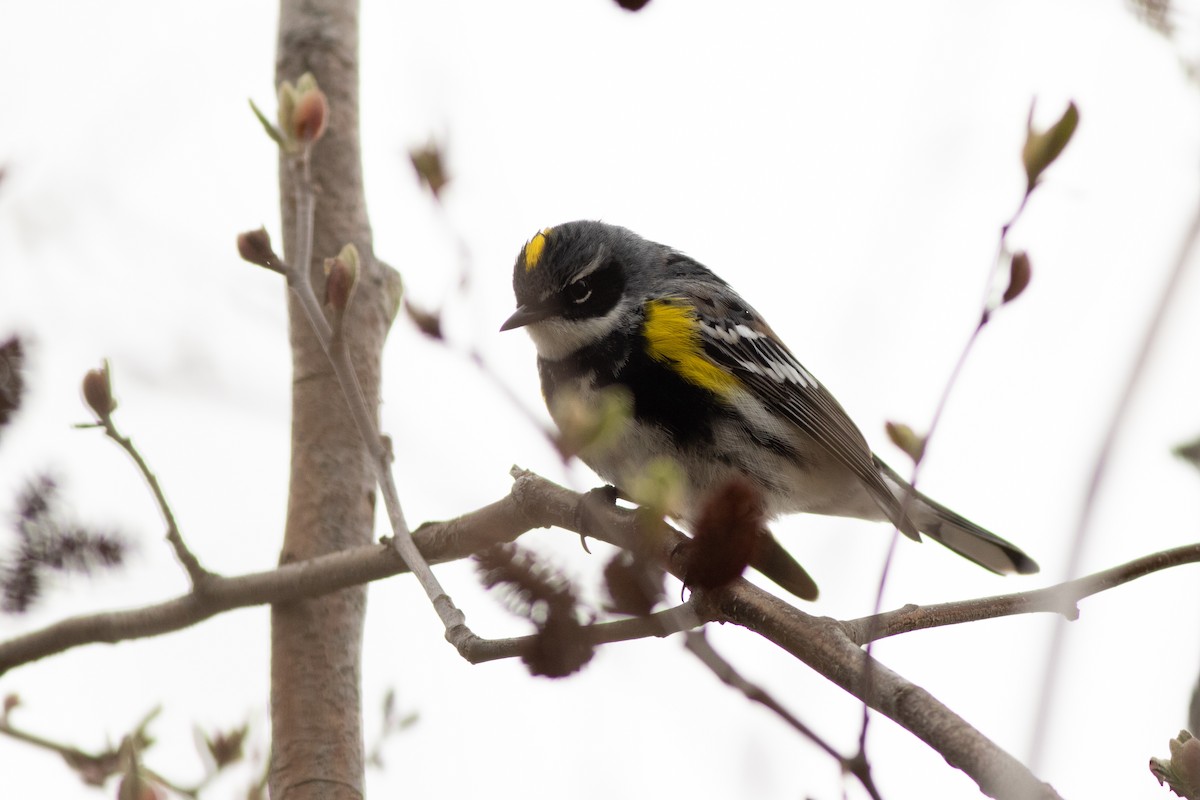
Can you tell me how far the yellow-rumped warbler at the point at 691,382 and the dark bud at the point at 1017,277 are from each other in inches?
84.4

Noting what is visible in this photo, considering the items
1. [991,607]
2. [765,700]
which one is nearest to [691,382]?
[991,607]

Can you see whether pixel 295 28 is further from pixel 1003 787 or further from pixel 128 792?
pixel 1003 787

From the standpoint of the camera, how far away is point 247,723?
11.6 ft

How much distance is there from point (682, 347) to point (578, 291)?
55 centimetres

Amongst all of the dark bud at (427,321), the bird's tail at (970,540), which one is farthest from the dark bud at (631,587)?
the bird's tail at (970,540)

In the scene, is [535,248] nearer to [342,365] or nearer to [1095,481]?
[342,365]

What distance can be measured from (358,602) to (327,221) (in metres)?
1.30

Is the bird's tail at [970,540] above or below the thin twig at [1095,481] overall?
above

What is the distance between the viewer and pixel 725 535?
1613mm

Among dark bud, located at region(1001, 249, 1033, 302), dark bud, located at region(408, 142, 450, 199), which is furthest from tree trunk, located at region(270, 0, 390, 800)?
dark bud, located at region(1001, 249, 1033, 302)

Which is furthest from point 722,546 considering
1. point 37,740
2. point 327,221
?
point 327,221

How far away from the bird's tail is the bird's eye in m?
1.58

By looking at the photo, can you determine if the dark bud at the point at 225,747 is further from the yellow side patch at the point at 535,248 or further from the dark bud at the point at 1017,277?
the dark bud at the point at 1017,277

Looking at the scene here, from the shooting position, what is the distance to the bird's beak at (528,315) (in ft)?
15.0
